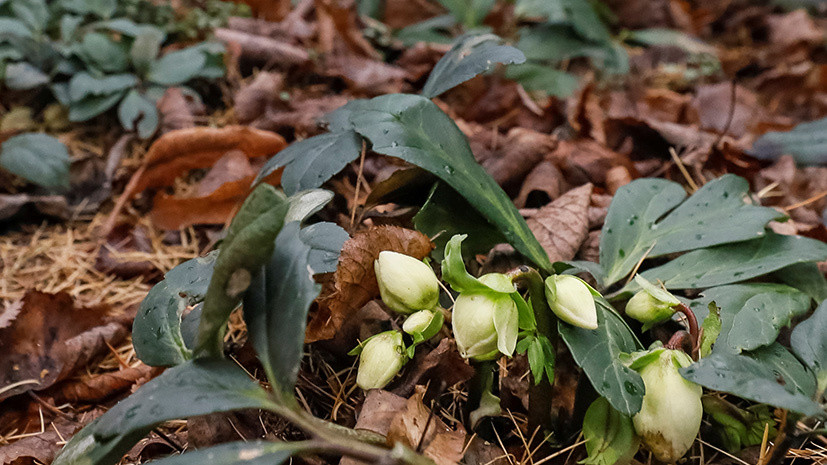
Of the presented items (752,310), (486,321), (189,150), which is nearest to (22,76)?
(189,150)

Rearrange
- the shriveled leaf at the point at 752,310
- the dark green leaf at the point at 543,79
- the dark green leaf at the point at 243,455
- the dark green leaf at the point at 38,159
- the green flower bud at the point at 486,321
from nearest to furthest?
the dark green leaf at the point at 243,455 → the green flower bud at the point at 486,321 → the shriveled leaf at the point at 752,310 → the dark green leaf at the point at 38,159 → the dark green leaf at the point at 543,79

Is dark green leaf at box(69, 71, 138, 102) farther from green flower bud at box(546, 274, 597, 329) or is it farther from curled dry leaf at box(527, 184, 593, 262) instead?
green flower bud at box(546, 274, 597, 329)

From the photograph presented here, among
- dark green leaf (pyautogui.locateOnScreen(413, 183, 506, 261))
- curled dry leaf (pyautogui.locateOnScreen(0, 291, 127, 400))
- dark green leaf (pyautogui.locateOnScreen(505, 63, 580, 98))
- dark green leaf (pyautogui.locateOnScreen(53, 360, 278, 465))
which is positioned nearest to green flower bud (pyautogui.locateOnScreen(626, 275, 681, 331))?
dark green leaf (pyautogui.locateOnScreen(413, 183, 506, 261))

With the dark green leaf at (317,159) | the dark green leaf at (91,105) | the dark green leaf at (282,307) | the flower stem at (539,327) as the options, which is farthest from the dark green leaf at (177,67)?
the flower stem at (539,327)

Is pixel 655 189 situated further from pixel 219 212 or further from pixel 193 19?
pixel 193 19

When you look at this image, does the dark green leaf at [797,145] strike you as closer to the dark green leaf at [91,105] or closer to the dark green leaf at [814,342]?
the dark green leaf at [814,342]

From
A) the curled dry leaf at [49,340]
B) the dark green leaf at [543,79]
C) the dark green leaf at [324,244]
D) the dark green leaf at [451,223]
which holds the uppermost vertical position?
the dark green leaf at [324,244]

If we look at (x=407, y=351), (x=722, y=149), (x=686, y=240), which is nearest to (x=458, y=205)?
(x=407, y=351)
